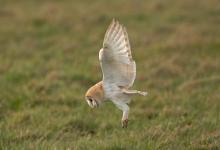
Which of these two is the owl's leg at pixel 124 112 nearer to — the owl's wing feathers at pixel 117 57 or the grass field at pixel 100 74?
the owl's wing feathers at pixel 117 57

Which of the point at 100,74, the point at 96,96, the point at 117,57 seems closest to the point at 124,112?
the point at 96,96

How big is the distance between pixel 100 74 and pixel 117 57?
4039 mm

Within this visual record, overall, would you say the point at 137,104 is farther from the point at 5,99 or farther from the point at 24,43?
the point at 24,43

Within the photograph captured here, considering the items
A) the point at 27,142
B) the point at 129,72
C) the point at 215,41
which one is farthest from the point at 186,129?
the point at 215,41

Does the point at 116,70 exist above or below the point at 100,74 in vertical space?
above

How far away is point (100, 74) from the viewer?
9.87m

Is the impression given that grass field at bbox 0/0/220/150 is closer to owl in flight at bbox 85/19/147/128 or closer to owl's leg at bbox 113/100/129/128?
owl's leg at bbox 113/100/129/128

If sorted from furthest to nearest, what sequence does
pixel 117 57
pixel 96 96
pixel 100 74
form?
pixel 100 74
pixel 96 96
pixel 117 57

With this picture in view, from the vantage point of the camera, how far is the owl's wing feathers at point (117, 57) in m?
5.71

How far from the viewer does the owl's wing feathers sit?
5.71 meters

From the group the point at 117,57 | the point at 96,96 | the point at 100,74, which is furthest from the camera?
the point at 100,74

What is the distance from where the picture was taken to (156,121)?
24.2ft

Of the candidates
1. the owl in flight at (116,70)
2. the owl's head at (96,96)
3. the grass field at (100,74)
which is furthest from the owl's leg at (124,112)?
the grass field at (100,74)

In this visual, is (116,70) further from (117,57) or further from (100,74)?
(100,74)
